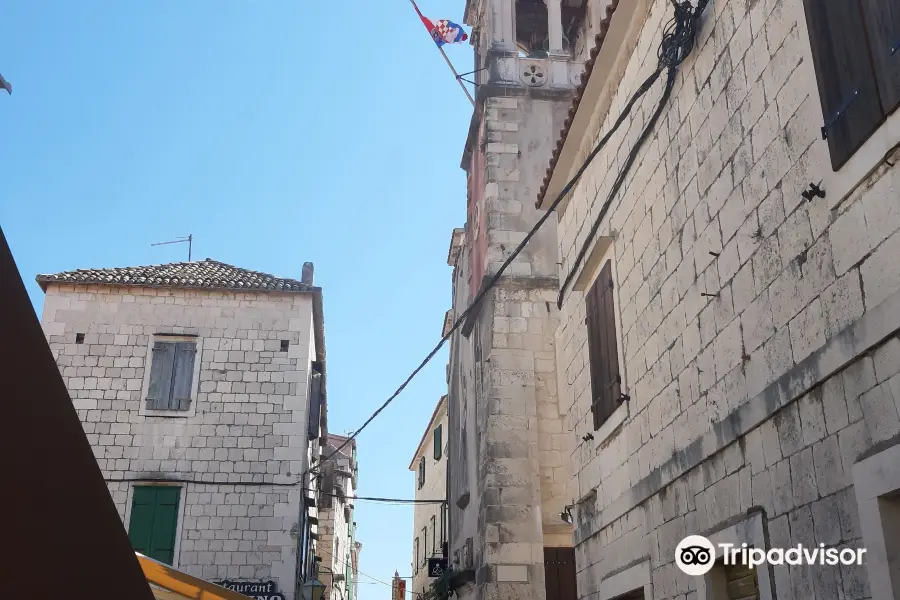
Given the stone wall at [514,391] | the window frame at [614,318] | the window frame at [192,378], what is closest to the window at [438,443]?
the window frame at [192,378]

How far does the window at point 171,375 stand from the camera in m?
17.3

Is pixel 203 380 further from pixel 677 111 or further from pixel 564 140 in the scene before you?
pixel 677 111

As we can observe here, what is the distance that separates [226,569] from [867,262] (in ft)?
48.0

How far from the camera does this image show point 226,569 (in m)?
16.1

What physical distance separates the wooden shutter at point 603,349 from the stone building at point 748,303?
0.09 ft

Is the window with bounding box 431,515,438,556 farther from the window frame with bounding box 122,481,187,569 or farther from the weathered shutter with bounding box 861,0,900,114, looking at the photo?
the weathered shutter with bounding box 861,0,900,114

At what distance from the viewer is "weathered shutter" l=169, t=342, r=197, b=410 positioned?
17.3m

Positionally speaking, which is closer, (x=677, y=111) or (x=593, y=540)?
(x=677, y=111)

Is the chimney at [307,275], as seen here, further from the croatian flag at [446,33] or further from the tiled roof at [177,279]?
the croatian flag at [446,33]

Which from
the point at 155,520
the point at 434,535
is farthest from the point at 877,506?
the point at 434,535

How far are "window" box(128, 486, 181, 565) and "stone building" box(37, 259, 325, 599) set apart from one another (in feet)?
0.06

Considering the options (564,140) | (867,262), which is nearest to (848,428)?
(867,262)

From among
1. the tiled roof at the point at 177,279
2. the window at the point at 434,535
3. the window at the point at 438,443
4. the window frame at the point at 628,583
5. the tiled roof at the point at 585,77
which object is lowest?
the window frame at the point at 628,583

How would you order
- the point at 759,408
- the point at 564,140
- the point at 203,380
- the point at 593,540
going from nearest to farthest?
the point at 759,408
the point at 593,540
the point at 564,140
the point at 203,380
